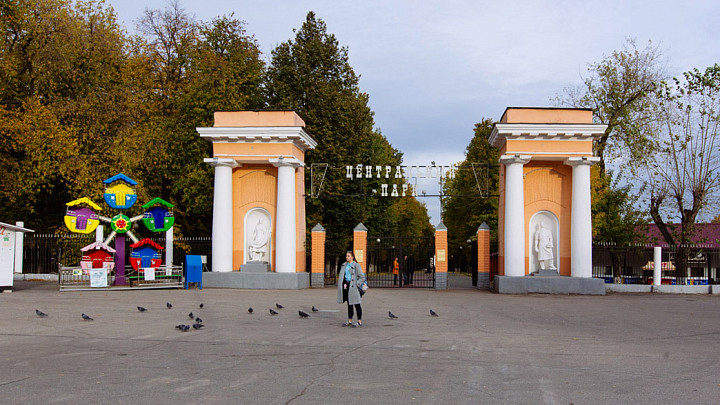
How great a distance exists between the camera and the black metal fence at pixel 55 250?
3098 centimetres

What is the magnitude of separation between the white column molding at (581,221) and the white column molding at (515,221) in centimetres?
197

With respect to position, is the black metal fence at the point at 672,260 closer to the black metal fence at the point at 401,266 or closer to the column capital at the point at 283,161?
the black metal fence at the point at 401,266

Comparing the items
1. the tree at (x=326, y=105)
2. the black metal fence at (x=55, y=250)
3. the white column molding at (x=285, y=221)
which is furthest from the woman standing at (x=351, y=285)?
the tree at (x=326, y=105)

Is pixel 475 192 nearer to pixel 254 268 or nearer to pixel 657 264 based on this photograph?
pixel 657 264

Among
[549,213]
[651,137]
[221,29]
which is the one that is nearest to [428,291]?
[549,213]

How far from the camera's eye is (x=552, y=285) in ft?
79.4

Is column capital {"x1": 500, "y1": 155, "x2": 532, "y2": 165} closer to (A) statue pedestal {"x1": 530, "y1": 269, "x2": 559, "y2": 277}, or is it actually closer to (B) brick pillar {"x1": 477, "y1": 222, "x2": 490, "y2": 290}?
(B) brick pillar {"x1": 477, "y1": 222, "x2": 490, "y2": 290}

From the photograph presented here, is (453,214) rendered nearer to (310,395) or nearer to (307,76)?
(307,76)

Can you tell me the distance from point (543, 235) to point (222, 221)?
1305 centimetres

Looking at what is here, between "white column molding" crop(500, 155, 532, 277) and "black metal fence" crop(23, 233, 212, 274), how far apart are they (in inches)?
569

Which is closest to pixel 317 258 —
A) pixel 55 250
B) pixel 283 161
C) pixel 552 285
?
pixel 283 161

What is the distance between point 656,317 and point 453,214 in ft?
137

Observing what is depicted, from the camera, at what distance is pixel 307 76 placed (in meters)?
35.7

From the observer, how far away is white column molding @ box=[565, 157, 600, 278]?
24219mm
